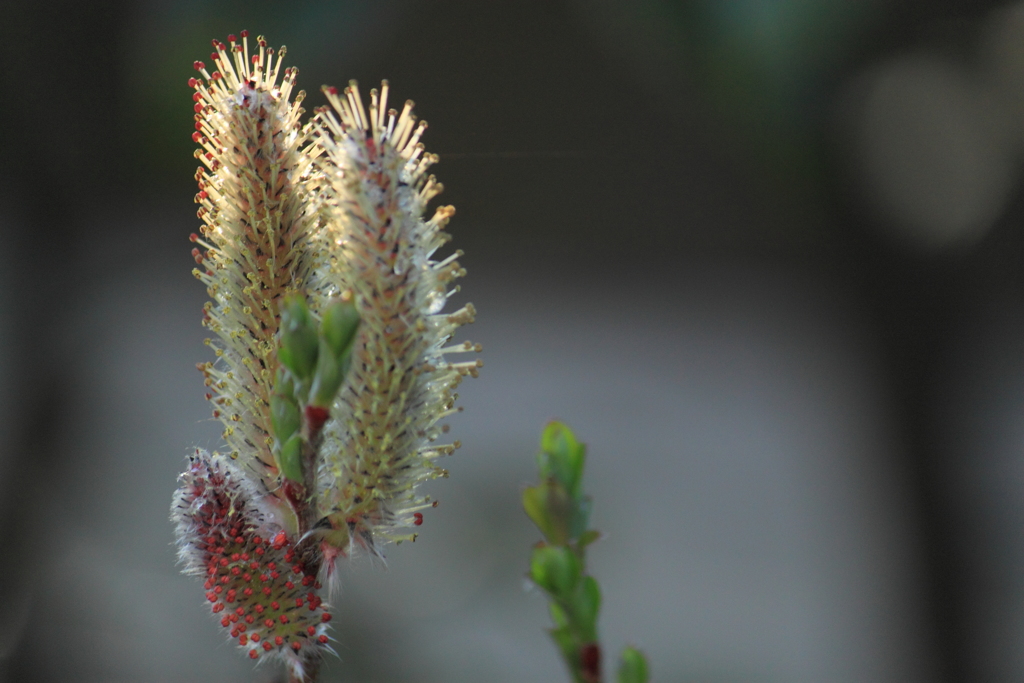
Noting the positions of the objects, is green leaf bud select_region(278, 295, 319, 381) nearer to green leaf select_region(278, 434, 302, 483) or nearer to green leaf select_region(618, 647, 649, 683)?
green leaf select_region(278, 434, 302, 483)

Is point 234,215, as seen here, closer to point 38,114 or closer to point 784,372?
point 38,114

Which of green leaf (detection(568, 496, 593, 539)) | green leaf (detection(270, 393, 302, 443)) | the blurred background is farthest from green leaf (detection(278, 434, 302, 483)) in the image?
the blurred background

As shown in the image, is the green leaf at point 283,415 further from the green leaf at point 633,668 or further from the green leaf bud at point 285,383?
the green leaf at point 633,668

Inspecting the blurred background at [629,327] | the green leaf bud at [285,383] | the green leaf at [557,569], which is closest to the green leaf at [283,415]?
the green leaf bud at [285,383]

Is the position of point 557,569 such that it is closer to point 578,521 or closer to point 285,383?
point 578,521

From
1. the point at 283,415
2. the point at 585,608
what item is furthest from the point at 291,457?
the point at 585,608

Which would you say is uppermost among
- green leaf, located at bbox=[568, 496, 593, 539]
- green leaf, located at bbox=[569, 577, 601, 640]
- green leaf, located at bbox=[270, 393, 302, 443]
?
green leaf, located at bbox=[270, 393, 302, 443]

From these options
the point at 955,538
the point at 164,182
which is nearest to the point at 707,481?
the point at 955,538
